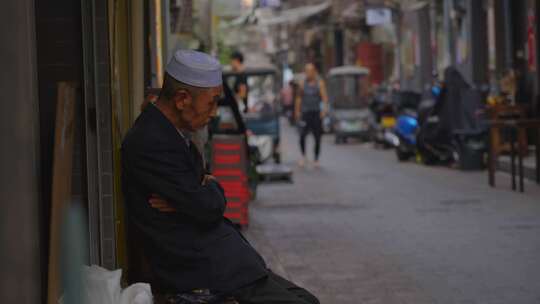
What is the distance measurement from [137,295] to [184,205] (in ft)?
1.32

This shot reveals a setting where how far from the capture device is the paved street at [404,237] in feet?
30.4

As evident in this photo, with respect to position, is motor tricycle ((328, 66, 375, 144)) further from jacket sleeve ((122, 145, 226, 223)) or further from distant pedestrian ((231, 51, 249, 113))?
jacket sleeve ((122, 145, 226, 223))

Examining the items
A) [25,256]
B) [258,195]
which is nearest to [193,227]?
[25,256]

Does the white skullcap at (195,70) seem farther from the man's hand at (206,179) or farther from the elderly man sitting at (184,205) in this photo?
the man's hand at (206,179)

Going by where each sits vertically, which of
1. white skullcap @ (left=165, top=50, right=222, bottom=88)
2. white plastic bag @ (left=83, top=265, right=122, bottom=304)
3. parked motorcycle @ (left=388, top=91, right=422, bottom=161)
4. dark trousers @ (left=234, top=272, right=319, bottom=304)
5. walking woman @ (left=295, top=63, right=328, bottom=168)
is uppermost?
white skullcap @ (left=165, top=50, right=222, bottom=88)

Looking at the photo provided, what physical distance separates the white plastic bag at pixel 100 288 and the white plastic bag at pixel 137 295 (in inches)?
1.1

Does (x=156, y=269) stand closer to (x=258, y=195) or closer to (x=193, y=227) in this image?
(x=193, y=227)

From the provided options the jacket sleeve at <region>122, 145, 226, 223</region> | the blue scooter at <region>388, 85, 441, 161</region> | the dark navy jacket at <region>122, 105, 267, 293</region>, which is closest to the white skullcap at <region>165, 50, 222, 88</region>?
the dark navy jacket at <region>122, 105, 267, 293</region>

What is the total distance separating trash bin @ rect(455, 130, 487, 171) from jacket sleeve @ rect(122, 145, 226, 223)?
16890 mm

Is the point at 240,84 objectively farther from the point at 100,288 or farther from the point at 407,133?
the point at 100,288

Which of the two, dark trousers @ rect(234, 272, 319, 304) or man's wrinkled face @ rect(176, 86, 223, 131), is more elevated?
man's wrinkled face @ rect(176, 86, 223, 131)

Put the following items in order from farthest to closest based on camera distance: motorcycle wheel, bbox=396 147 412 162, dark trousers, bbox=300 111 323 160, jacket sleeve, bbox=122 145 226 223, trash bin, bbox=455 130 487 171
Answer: motorcycle wheel, bbox=396 147 412 162 → dark trousers, bbox=300 111 323 160 → trash bin, bbox=455 130 487 171 → jacket sleeve, bbox=122 145 226 223

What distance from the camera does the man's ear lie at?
5199 millimetres

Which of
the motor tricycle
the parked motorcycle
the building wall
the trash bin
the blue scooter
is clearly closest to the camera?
the building wall
